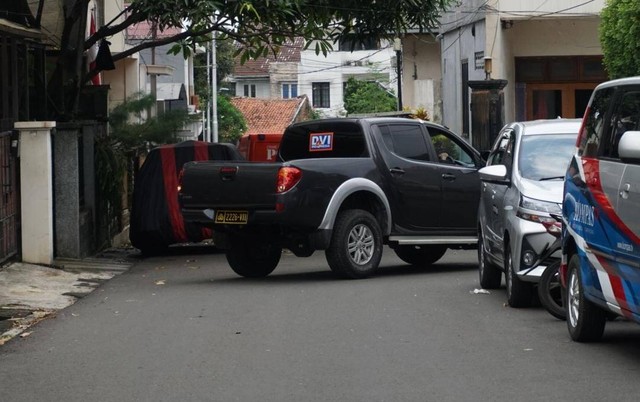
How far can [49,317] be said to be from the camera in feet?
40.0

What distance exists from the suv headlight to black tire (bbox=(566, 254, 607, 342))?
4.58 feet

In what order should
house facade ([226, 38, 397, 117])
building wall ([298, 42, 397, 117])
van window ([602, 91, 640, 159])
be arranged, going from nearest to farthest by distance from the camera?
1. van window ([602, 91, 640, 159])
2. building wall ([298, 42, 397, 117])
3. house facade ([226, 38, 397, 117])

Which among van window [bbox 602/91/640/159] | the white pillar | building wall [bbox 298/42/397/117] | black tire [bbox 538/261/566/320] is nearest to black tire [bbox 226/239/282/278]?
the white pillar

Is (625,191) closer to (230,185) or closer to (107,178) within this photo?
(230,185)

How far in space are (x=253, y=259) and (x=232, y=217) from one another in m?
1.43

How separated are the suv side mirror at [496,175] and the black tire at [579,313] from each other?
2423 mm

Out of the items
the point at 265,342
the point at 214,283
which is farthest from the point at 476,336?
the point at 214,283

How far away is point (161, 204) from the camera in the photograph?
20.2 m

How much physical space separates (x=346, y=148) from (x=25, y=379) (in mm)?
8197

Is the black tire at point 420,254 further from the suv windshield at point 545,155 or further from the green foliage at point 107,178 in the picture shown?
the green foliage at point 107,178

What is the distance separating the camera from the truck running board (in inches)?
632

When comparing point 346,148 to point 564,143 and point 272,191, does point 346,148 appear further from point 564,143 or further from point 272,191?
point 564,143

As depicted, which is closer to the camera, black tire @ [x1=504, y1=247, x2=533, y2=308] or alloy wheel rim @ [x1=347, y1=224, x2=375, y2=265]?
black tire @ [x1=504, y1=247, x2=533, y2=308]

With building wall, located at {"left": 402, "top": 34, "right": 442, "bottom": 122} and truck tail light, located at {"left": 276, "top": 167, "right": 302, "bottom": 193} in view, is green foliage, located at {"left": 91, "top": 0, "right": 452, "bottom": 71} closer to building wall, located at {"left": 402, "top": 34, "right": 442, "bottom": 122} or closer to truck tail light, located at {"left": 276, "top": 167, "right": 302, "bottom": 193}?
truck tail light, located at {"left": 276, "top": 167, "right": 302, "bottom": 193}
